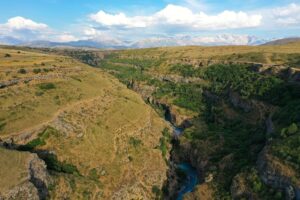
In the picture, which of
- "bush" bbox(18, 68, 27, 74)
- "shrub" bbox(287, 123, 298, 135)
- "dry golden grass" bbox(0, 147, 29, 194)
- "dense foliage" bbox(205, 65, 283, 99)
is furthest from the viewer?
"dense foliage" bbox(205, 65, 283, 99)

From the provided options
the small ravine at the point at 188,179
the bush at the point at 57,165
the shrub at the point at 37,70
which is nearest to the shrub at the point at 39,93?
the shrub at the point at 37,70

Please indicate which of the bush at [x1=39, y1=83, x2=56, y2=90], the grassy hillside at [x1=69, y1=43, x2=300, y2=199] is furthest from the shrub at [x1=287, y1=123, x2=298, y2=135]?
the bush at [x1=39, y1=83, x2=56, y2=90]

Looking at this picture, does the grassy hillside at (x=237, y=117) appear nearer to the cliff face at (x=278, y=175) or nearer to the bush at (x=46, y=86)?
the cliff face at (x=278, y=175)

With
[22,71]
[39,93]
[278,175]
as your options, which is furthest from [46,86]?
[278,175]

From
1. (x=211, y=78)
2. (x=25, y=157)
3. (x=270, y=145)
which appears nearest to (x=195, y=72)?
(x=211, y=78)

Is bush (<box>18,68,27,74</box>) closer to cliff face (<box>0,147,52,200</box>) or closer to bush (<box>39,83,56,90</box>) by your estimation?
bush (<box>39,83,56,90</box>)

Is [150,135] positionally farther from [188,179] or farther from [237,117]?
[237,117]

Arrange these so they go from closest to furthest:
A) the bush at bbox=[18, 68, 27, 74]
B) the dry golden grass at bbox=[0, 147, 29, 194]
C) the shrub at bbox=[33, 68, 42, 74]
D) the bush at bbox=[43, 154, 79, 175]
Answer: the dry golden grass at bbox=[0, 147, 29, 194] → the bush at bbox=[43, 154, 79, 175] → the bush at bbox=[18, 68, 27, 74] → the shrub at bbox=[33, 68, 42, 74]
